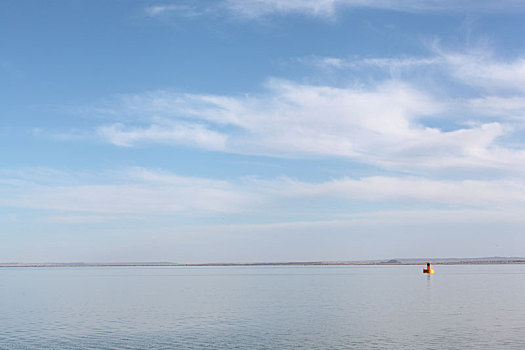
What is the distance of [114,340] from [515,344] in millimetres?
31832

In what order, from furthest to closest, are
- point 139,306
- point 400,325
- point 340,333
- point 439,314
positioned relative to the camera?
point 139,306 → point 439,314 → point 400,325 → point 340,333

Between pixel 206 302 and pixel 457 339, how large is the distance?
139ft

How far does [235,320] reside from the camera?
183ft

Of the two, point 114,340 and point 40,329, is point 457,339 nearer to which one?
point 114,340

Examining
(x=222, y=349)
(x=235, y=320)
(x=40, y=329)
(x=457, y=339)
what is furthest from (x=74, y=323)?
(x=457, y=339)

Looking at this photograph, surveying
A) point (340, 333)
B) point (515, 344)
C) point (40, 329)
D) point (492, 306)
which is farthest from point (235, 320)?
point (492, 306)

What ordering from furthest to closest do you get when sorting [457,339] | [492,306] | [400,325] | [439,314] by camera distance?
[492,306], [439,314], [400,325], [457,339]

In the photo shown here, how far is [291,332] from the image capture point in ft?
155

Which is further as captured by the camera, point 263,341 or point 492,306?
point 492,306

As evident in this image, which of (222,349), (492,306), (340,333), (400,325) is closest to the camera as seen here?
(222,349)

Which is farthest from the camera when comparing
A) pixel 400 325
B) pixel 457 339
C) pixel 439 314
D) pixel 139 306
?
pixel 139 306

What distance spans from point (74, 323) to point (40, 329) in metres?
4.77

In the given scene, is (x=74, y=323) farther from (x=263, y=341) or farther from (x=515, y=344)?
(x=515, y=344)

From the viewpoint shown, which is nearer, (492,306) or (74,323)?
(74,323)
